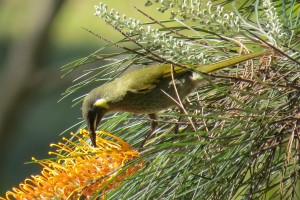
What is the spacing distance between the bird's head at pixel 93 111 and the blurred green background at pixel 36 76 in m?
2.93

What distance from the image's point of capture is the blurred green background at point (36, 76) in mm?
5324

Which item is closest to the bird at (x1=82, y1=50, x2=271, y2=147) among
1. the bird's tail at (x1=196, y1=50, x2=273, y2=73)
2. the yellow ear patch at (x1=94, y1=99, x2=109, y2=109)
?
the yellow ear patch at (x1=94, y1=99, x2=109, y2=109)

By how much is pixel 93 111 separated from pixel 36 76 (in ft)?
10.7

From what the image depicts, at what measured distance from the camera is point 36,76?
207 inches

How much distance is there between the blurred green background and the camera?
5324 millimetres

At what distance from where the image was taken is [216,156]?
1.50 meters

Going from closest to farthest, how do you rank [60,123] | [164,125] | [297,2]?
1. [164,125]
2. [297,2]
3. [60,123]

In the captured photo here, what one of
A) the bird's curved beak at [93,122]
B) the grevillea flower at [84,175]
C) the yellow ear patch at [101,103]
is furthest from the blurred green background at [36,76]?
the grevillea flower at [84,175]

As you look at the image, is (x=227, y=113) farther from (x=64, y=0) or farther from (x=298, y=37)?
(x=64, y=0)

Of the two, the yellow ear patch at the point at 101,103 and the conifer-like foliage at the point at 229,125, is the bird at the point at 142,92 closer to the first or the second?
the yellow ear patch at the point at 101,103

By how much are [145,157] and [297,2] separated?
0.62 metres

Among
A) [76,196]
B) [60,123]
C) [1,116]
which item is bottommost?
[60,123]

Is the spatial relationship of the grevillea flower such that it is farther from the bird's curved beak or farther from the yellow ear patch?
the yellow ear patch

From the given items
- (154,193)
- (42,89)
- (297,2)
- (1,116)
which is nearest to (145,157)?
(154,193)
